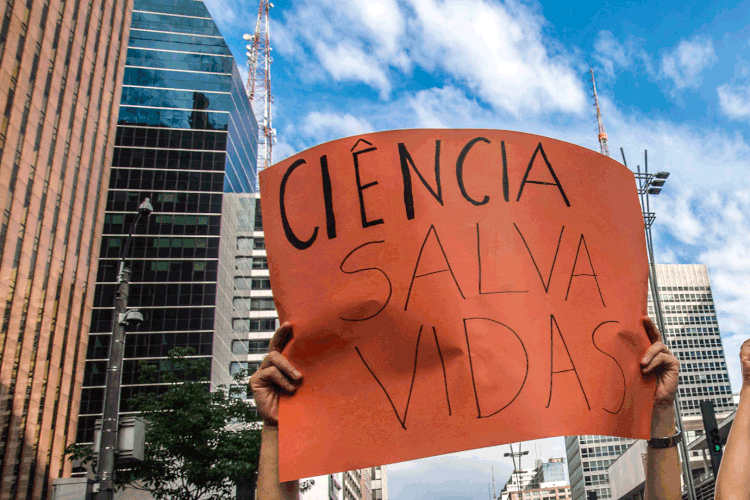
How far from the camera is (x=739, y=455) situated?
2.85m

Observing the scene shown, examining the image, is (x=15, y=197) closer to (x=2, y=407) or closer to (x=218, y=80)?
(x=2, y=407)

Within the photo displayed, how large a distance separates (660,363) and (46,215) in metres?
47.5

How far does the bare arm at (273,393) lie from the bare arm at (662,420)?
67.2 inches

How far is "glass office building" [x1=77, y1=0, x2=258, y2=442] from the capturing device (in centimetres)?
6969

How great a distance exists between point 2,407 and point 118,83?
107 feet

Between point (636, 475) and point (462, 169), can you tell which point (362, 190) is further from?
point (636, 475)

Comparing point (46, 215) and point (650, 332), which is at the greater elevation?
point (46, 215)

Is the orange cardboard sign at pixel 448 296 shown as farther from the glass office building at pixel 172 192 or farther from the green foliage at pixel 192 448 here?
the glass office building at pixel 172 192

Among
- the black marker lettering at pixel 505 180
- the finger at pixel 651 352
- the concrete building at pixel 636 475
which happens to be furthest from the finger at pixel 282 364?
the concrete building at pixel 636 475

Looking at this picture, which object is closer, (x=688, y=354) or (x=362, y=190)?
(x=362, y=190)

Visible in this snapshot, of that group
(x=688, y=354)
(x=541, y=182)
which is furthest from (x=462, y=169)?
(x=688, y=354)

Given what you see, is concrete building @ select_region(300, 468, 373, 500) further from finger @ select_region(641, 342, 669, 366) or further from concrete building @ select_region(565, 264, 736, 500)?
concrete building @ select_region(565, 264, 736, 500)

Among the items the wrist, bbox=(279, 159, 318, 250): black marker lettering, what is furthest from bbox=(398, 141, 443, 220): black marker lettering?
the wrist

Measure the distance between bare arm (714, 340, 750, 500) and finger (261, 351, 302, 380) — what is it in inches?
76.4
